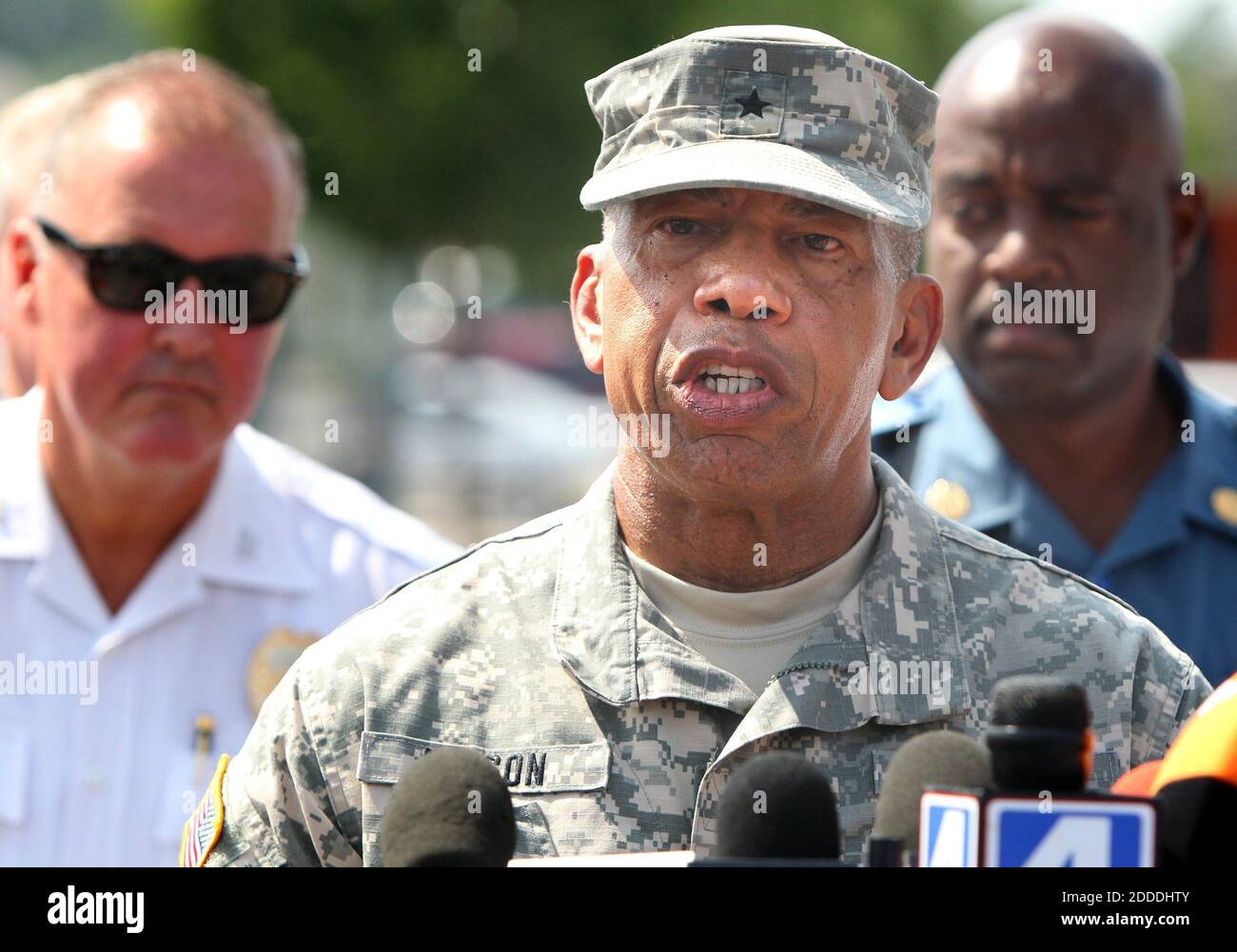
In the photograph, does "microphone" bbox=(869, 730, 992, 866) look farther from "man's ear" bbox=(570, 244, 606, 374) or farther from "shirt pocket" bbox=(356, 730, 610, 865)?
"man's ear" bbox=(570, 244, 606, 374)

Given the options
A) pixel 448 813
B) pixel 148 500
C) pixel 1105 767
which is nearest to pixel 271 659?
pixel 148 500

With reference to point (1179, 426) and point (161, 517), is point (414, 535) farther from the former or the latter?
point (1179, 426)

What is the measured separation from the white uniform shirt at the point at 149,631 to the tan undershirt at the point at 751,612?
1650mm

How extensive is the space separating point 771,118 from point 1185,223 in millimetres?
2186

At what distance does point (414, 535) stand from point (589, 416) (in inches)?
30.5

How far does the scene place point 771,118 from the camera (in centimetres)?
247

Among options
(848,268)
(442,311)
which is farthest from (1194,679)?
(442,311)

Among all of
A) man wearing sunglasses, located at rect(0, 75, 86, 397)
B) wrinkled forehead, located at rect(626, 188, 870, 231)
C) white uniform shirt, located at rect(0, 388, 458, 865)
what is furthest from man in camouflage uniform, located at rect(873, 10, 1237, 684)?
man wearing sunglasses, located at rect(0, 75, 86, 397)

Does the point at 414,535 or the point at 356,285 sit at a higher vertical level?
the point at 356,285

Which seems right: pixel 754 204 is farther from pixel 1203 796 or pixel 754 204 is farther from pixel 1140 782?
pixel 1203 796

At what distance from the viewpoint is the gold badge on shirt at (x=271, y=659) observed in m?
4.02

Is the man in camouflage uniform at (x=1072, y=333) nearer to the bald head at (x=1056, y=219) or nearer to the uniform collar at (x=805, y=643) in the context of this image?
the bald head at (x=1056, y=219)

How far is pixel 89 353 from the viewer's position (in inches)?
156

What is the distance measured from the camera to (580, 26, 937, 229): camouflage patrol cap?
241 cm
